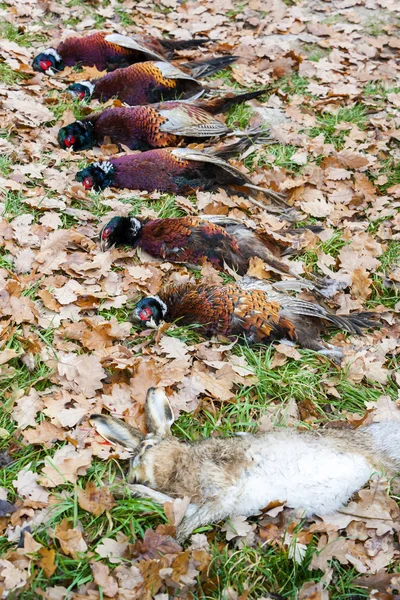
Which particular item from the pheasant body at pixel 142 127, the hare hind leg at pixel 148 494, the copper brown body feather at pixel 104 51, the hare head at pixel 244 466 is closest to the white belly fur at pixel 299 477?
the hare head at pixel 244 466

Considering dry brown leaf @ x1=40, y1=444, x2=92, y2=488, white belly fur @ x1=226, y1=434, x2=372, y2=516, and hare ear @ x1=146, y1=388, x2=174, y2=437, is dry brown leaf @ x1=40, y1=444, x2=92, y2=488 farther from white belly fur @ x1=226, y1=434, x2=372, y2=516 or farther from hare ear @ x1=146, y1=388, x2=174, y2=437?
white belly fur @ x1=226, y1=434, x2=372, y2=516

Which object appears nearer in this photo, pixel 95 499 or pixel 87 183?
pixel 95 499

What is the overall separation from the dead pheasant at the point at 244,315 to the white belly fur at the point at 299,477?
3.22 ft

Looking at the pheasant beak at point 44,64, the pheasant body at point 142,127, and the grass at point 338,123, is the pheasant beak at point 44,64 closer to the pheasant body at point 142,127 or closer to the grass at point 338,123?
the pheasant body at point 142,127

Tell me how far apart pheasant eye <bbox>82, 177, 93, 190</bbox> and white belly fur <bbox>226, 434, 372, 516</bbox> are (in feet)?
9.61

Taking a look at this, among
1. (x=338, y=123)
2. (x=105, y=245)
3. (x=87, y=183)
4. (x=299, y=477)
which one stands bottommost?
(x=299, y=477)

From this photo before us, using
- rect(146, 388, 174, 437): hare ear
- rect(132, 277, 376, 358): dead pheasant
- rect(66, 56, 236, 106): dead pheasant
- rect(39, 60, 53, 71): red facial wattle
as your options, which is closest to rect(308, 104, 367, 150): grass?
rect(66, 56, 236, 106): dead pheasant

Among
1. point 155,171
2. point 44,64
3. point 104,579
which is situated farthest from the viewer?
Answer: point 44,64

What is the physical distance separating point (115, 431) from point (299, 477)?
3.16ft

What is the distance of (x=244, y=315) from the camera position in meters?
3.96

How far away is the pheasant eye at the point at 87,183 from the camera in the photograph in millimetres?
5039

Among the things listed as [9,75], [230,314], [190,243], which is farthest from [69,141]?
[230,314]

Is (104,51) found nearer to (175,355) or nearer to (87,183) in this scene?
(87,183)

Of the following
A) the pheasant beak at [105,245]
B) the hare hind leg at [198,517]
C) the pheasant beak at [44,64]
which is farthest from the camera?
the pheasant beak at [44,64]
